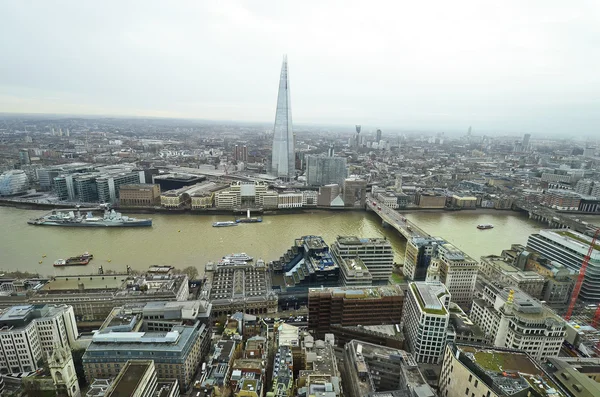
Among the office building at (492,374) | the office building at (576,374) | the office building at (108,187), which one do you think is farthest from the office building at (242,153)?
the office building at (576,374)

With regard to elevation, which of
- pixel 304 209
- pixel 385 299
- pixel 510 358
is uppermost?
pixel 510 358

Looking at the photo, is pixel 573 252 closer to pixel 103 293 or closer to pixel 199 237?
pixel 199 237

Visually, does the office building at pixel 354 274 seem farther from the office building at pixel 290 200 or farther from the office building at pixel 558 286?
the office building at pixel 290 200

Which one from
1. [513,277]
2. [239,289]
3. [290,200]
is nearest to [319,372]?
[239,289]

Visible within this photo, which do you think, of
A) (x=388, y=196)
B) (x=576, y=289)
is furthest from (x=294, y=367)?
(x=388, y=196)

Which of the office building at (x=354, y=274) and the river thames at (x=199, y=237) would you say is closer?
the office building at (x=354, y=274)

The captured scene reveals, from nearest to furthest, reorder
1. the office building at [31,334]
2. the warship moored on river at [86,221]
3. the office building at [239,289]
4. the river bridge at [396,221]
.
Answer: the office building at [31,334], the office building at [239,289], the river bridge at [396,221], the warship moored on river at [86,221]

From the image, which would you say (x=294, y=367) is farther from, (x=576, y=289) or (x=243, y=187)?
(x=243, y=187)
